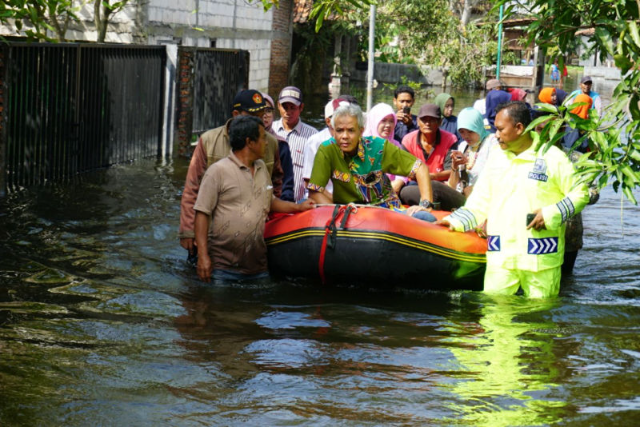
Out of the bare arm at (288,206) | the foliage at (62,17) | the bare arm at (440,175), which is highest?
the foliage at (62,17)

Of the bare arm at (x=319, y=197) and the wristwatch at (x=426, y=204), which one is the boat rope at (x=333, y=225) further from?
the wristwatch at (x=426, y=204)

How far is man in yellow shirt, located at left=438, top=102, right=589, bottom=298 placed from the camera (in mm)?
6488

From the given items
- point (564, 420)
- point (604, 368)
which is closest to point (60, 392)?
point (564, 420)

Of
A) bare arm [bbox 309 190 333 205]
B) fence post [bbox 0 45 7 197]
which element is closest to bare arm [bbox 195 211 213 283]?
bare arm [bbox 309 190 333 205]

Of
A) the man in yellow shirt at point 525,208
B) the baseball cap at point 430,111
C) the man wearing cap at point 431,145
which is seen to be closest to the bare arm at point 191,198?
the man in yellow shirt at point 525,208

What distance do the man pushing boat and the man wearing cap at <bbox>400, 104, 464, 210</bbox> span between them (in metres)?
1.25

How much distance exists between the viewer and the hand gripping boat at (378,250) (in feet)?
24.0

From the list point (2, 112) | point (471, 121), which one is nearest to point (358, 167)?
point (471, 121)

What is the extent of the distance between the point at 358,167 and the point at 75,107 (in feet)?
20.4

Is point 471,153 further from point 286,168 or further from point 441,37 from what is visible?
point 441,37

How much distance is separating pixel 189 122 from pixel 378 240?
960cm

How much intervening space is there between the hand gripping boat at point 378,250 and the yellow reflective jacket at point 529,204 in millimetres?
619

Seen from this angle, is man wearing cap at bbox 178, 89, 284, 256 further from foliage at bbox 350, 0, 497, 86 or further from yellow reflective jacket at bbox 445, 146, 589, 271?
foliage at bbox 350, 0, 497, 86

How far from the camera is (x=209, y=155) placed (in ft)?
24.4
